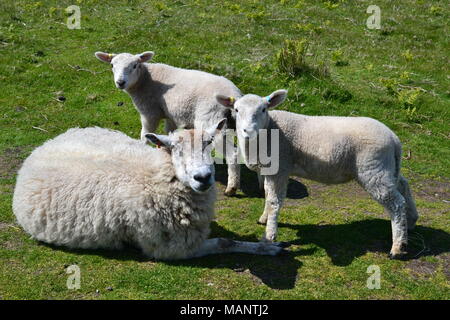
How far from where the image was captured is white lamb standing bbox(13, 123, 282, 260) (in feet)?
21.0

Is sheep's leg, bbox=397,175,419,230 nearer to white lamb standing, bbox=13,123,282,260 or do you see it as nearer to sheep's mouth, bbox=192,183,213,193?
white lamb standing, bbox=13,123,282,260

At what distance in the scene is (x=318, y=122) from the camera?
7324 millimetres

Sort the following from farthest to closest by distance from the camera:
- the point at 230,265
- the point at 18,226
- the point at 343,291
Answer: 1. the point at 18,226
2. the point at 230,265
3. the point at 343,291

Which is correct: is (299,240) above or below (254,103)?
below

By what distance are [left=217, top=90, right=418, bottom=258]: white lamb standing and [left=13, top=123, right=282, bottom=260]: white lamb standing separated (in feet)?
2.24

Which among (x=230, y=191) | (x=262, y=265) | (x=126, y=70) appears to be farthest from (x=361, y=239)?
(x=126, y=70)

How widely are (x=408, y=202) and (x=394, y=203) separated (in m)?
0.65

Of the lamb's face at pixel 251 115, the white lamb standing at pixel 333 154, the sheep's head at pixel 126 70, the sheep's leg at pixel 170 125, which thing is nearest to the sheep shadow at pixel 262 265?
the white lamb standing at pixel 333 154

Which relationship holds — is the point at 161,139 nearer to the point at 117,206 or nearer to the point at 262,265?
the point at 117,206

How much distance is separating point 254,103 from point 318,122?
1.00m

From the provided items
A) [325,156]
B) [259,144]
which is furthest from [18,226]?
[325,156]

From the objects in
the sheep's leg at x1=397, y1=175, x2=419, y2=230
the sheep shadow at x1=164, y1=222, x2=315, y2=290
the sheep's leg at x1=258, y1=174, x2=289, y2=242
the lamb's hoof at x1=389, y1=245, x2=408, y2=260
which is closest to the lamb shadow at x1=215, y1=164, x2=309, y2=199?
the sheep's leg at x1=258, y1=174, x2=289, y2=242

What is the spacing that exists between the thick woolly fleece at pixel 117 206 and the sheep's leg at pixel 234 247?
0.13 metres
